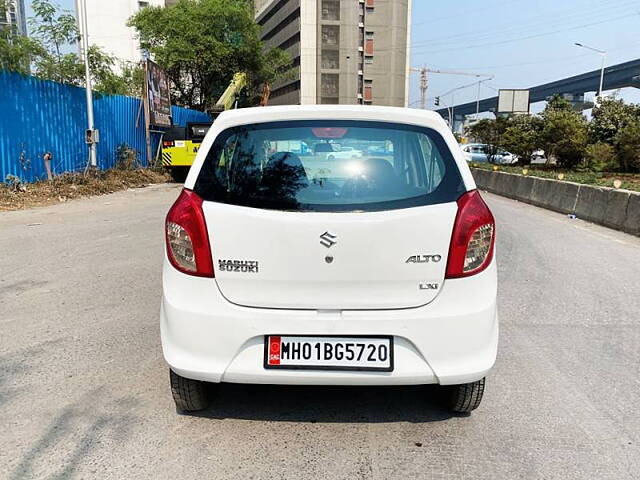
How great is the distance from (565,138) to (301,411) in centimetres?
2354

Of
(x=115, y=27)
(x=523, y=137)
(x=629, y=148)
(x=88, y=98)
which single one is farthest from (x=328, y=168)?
(x=115, y=27)

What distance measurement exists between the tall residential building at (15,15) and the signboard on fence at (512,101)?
36.3 m

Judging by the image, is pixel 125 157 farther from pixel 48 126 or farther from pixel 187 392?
pixel 187 392

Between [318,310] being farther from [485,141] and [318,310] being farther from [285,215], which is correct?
[485,141]

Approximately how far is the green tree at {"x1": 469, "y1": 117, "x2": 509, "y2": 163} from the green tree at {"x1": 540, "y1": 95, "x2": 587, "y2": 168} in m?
5.20

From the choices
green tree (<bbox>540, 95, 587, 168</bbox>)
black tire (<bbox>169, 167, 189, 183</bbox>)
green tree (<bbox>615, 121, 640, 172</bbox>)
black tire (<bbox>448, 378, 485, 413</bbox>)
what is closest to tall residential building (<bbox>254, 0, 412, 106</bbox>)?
green tree (<bbox>540, 95, 587, 168</bbox>)

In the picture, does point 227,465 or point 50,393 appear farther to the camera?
point 50,393

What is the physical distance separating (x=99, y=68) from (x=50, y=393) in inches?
620

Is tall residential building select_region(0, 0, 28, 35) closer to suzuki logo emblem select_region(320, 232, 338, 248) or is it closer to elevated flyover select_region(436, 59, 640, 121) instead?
suzuki logo emblem select_region(320, 232, 338, 248)

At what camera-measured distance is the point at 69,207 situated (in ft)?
39.5

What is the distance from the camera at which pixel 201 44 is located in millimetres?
35219

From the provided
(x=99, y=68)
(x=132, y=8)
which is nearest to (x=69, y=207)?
(x=99, y=68)

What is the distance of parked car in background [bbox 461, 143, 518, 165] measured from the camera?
33.4m

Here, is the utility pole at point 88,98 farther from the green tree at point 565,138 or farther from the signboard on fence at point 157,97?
the green tree at point 565,138
